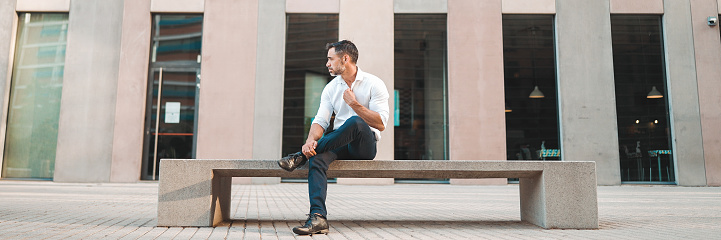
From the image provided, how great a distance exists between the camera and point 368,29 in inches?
511

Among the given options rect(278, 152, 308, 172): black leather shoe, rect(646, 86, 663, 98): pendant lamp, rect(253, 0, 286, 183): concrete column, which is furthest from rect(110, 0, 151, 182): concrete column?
rect(646, 86, 663, 98): pendant lamp

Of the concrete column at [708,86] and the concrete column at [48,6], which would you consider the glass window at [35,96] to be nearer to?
the concrete column at [48,6]

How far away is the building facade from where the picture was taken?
12508 millimetres

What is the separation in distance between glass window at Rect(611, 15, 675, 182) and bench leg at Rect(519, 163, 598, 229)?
9.34 m

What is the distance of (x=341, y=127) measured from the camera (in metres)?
4.03

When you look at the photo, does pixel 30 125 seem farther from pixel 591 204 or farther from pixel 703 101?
pixel 703 101

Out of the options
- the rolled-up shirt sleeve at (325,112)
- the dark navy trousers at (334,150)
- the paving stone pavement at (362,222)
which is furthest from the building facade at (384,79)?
the dark navy trousers at (334,150)

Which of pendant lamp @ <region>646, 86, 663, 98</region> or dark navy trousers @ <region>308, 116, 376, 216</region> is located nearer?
dark navy trousers @ <region>308, 116, 376, 216</region>

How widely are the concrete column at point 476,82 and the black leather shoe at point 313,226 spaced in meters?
9.02

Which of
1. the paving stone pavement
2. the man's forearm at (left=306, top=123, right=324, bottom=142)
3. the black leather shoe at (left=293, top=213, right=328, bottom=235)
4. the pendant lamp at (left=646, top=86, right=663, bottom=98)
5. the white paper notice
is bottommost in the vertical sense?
the paving stone pavement

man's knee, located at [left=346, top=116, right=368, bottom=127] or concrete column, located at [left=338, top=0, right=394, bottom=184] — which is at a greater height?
concrete column, located at [left=338, top=0, right=394, bottom=184]

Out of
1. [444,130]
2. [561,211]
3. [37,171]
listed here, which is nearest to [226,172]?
[561,211]

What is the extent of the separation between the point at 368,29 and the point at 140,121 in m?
5.93

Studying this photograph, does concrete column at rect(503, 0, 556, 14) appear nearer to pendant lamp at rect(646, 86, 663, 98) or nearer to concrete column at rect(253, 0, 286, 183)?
pendant lamp at rect(646, 86, 663, 98)
